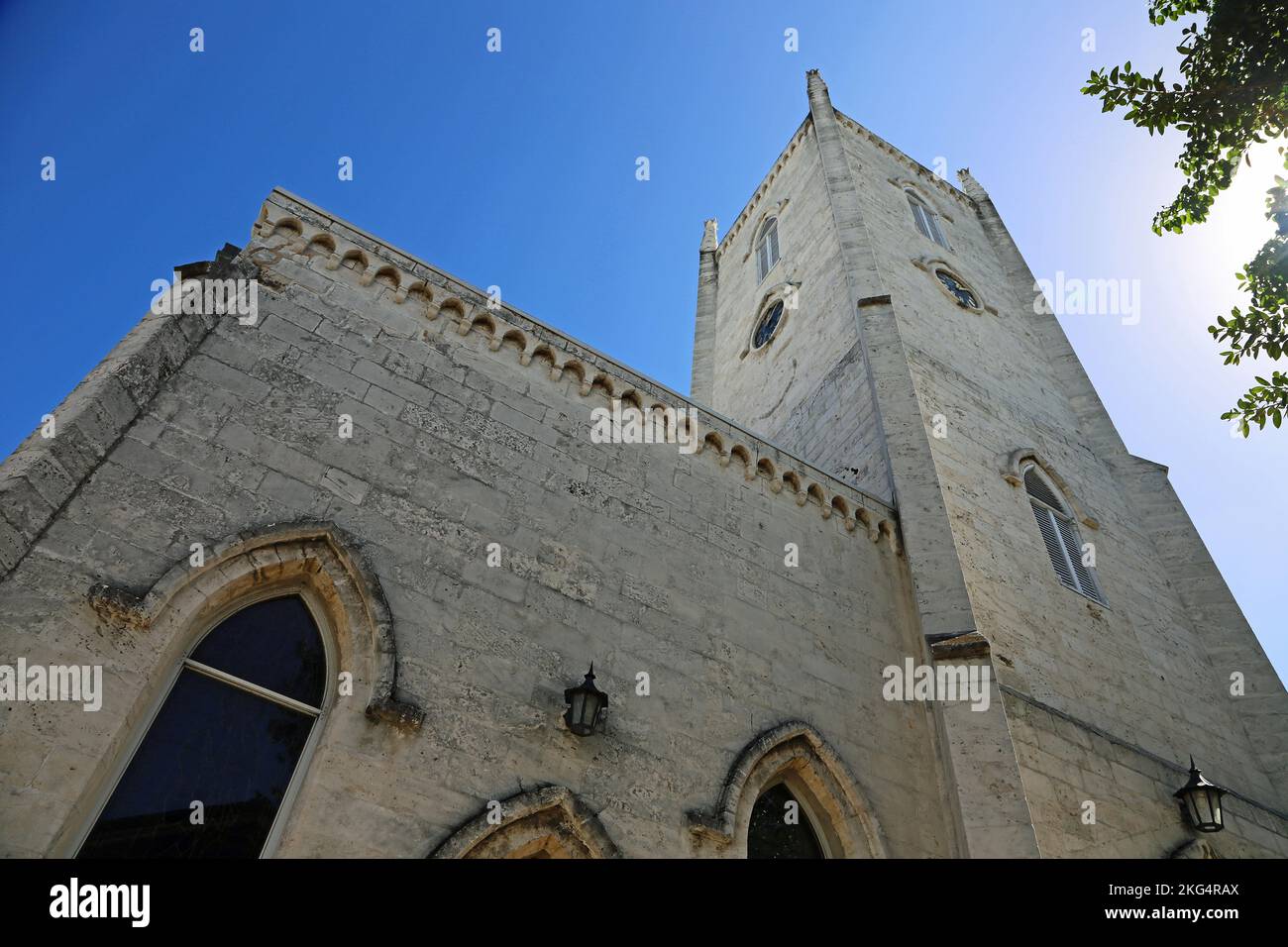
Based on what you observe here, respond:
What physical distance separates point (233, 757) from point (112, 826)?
2.49ft

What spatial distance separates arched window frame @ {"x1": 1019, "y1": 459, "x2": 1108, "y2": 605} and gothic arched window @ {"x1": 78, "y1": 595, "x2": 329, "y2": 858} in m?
9.15

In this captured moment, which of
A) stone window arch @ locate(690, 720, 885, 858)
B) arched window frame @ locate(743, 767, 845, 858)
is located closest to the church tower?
stone window arch @ locate(690, 720, 885, 858)

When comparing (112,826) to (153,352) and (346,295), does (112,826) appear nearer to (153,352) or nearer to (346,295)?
(153,352)

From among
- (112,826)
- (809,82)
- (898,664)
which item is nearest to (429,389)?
(112,826)

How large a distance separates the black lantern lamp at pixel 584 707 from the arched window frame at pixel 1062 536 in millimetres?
7144

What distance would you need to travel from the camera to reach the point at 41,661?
16.2 feet

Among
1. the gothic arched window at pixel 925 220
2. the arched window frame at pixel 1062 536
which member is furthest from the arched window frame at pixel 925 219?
the arched window frame at pixel 1062 536

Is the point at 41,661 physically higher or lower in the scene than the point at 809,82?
lower

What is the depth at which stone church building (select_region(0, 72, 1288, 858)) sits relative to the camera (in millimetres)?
5316

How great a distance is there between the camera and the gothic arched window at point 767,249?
782 inches

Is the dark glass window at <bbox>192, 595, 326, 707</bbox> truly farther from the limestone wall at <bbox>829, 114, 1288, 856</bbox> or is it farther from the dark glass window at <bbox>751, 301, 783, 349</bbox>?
the dark glass window at <bbox>751, 301, 783, 349</bbox>

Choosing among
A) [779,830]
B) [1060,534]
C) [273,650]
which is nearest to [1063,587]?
[1060,534]

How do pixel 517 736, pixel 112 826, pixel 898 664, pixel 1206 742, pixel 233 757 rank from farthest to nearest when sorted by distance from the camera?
pixel 1206 742, pixel 898 664, pixel 517 736, pixel 233 757, pixel 112 826
